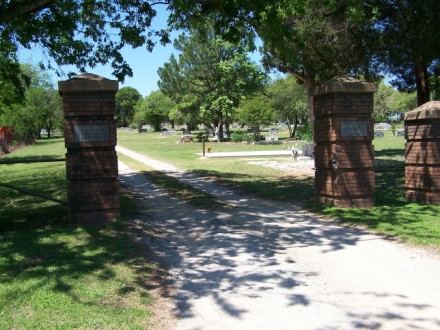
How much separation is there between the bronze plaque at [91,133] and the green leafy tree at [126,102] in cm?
14172

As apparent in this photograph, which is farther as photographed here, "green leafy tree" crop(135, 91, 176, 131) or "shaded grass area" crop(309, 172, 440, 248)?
"green leafy tree" crop(135, 91, 176, 131)

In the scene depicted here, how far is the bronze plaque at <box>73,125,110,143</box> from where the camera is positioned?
711 cm

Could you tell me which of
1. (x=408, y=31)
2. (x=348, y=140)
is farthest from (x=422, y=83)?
(x=348, y=140)

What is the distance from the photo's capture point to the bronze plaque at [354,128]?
820 centimetres

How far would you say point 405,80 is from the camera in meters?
22.8

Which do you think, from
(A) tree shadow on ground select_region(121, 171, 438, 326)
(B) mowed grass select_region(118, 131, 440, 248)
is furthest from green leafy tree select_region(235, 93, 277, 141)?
(A) tree shadow on ground select_region(121, 171, 438, 326)

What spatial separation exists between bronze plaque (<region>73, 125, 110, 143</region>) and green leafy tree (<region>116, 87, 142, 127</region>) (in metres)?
142

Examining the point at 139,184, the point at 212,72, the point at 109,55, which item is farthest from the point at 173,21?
the point at 212,72

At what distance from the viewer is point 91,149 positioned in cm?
718

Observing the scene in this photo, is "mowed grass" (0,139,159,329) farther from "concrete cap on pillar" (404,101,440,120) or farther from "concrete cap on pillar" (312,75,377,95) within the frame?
"concrete cap on pillar" (404,101,440,120)

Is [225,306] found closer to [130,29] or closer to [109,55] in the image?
[130,29]

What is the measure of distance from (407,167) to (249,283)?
5641 millimetres

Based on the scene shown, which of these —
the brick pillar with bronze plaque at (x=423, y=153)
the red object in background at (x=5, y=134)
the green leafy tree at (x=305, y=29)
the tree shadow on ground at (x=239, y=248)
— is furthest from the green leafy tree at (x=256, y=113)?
the brick pillar with bronze plaque at (x=423, y=153)

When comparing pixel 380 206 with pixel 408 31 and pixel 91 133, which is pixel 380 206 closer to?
pixel 91 133
